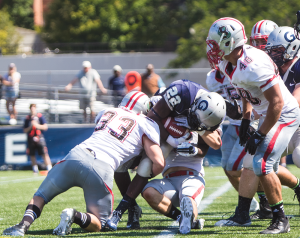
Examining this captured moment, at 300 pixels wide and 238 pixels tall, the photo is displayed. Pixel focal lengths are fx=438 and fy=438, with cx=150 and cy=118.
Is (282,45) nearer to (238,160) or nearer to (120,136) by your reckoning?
(238,160)

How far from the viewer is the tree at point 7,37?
27.1m

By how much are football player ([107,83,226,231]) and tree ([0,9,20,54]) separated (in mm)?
24258

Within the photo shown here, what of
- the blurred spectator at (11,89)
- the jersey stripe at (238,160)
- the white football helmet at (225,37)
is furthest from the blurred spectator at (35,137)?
the white football helmet at (225,37)

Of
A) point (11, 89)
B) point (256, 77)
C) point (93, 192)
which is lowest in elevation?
point (11, 89)

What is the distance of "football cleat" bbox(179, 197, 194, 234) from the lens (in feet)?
11.9

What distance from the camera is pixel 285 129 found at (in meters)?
3.67

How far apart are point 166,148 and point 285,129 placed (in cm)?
109

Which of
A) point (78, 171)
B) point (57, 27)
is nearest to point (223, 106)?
point (78, 171)

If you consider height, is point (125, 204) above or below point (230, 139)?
below

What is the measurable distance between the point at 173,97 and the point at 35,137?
265 inches

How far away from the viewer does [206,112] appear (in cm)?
368

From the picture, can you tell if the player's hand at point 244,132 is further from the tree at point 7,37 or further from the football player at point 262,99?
the tree at point 7,37

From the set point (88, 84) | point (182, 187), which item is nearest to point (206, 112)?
point (182, 187)

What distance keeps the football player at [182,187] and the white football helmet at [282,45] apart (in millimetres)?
1018
